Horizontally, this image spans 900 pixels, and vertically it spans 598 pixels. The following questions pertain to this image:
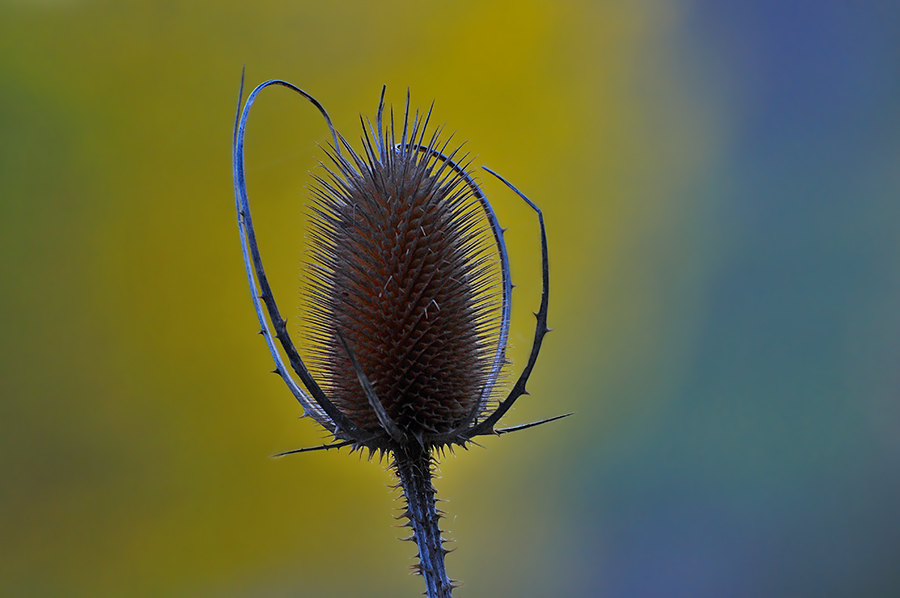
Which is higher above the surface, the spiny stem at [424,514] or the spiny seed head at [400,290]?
the spiny seed head at [400,290]

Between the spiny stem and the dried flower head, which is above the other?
the dried flower head

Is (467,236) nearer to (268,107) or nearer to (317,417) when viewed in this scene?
(317,417)

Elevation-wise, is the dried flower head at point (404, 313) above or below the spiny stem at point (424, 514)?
above

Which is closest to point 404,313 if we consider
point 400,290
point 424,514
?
point 400,290

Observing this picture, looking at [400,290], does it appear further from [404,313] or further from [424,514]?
[424,514]
